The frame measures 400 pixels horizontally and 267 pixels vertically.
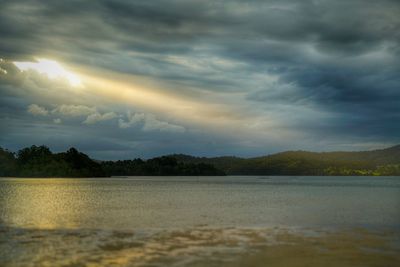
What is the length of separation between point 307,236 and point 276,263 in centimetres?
1442

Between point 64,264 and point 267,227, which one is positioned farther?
point 267,227

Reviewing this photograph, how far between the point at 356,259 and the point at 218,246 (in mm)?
10537

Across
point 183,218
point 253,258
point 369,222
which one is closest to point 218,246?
point 253,258

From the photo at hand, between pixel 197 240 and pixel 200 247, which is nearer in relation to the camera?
pixel 200 247

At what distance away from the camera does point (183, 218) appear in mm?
61531

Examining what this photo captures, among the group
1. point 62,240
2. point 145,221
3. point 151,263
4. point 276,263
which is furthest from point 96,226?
point 276,263

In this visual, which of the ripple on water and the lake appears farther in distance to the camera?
the lake

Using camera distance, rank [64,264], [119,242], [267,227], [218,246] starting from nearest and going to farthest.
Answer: [64,264], [218,246], [119,242], [267,227]

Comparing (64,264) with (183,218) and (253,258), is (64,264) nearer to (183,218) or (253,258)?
(253,258)

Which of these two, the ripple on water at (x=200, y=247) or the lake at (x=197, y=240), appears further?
the lake at (x=197, y=240)

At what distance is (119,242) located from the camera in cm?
3944

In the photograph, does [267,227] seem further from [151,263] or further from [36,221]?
[36,221]

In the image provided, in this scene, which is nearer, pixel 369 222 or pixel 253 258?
pixel 253 258

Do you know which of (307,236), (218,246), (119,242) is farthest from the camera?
(307,236)
